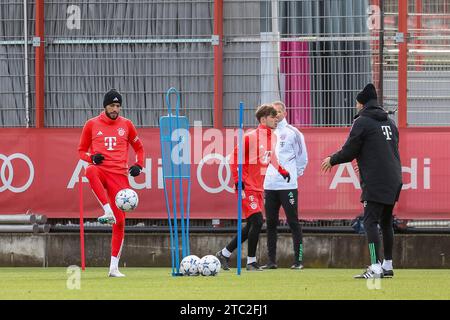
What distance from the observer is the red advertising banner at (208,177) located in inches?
802

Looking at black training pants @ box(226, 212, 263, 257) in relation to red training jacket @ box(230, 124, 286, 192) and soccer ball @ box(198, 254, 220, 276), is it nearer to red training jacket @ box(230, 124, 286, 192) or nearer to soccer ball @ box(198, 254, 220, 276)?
red training jacket @ box(230, 124, 286, 192)

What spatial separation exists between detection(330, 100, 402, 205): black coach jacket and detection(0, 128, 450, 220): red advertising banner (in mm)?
4575

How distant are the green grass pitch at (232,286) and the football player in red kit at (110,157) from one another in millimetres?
743

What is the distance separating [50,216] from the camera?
2095cm

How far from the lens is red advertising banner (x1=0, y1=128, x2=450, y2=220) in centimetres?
2036

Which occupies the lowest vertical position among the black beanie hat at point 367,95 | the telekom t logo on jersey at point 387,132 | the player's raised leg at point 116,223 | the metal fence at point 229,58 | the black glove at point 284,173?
the player's raised leg at point 116,223

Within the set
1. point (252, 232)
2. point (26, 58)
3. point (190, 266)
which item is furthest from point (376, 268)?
point (26, 58)

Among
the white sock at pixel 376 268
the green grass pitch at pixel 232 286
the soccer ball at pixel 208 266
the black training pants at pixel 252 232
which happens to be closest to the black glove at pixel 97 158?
the green grass pitch at pixel 232 286

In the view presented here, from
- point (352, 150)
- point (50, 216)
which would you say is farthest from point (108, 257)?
point (352, 150)

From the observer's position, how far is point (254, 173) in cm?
1820

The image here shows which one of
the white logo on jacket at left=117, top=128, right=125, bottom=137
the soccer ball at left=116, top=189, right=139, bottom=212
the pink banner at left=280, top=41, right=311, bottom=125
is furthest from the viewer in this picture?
the pink banner at left=280, top=41, right=311, bottom=125

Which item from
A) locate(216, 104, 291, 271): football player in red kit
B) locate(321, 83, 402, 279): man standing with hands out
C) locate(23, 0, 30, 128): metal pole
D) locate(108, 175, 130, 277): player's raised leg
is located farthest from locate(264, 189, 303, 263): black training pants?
locate(23, 0, 30, 128): metal pole

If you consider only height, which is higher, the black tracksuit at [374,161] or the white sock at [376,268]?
the black tracksuit at [374,161]

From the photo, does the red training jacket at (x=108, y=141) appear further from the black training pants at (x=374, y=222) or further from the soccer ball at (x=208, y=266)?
the black training pants at (x=374, y=222)
